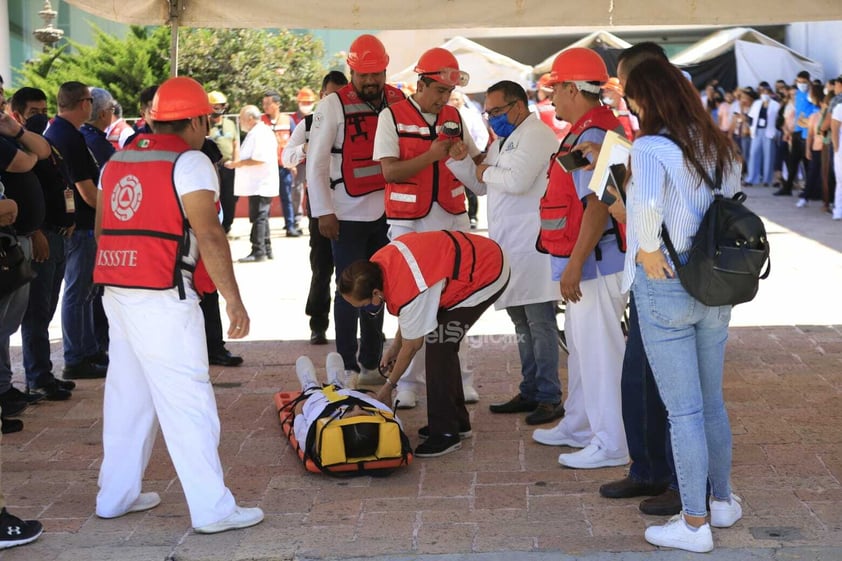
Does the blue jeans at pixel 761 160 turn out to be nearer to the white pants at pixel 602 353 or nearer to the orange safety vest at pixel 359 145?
the orange safety vest at pixel 359 145

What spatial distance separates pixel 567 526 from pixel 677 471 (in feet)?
1.94

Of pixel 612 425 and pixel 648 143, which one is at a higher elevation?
pixel 648 143

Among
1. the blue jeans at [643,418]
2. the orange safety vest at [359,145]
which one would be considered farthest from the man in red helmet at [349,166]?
the blue jeans at [643,418]

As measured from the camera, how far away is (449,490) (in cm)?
555

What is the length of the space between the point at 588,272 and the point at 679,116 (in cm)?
146

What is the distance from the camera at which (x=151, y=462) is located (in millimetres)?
6098

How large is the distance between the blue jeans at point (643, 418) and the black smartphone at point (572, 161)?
64cm

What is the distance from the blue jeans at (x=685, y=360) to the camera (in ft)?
14.6

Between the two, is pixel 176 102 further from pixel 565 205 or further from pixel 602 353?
pixel 602 353

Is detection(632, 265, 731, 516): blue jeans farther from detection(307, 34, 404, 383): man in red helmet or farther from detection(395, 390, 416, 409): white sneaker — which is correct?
detection(307, 34, 404, 383): man in red helmet

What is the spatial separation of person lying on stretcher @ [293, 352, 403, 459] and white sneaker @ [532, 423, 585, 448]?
79 centimetres

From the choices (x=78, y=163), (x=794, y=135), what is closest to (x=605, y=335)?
(x=78, y=163)

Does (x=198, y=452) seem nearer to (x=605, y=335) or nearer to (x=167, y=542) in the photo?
(x=167, y=542)

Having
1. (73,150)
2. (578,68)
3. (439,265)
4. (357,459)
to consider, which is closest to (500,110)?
(578,68)
